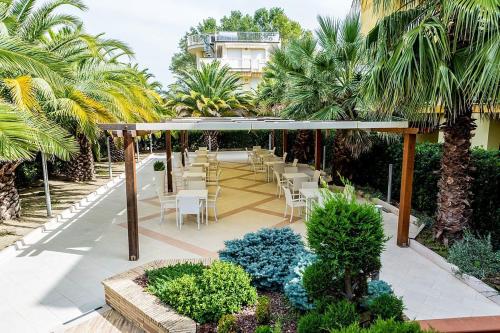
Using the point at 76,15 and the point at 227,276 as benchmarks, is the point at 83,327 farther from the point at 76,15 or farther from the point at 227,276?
the point at 76,15

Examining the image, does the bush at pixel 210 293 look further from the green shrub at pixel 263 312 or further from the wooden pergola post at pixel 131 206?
the wooden pergola post at pixel 131 206

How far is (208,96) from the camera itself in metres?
22.5

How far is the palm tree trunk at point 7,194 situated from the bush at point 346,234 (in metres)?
8.57

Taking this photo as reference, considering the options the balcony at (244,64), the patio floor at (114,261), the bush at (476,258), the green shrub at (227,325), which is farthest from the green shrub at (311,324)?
the balcony at (244,64)

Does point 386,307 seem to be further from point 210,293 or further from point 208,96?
point 208,96

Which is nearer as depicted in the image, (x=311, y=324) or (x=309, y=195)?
(x=311, y=324)

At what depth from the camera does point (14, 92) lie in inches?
252

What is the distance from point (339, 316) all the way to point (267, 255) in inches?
74.3

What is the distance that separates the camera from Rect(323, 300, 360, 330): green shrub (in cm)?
376

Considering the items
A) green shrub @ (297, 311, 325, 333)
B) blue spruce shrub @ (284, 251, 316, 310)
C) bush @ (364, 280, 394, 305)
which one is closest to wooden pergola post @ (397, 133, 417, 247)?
bush @ (364, 280, 394, 305)

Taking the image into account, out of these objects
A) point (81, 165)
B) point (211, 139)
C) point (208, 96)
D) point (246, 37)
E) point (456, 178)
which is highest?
point (246, 37)

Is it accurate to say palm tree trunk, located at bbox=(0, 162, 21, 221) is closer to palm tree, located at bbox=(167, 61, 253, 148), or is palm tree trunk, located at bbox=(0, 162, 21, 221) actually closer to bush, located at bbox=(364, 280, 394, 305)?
bush, located at bbox=(364, 280, 394, 305)

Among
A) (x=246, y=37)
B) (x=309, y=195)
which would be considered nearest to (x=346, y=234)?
(x=309, y=195)

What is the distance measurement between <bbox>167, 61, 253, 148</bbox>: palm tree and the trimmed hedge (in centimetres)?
1083
